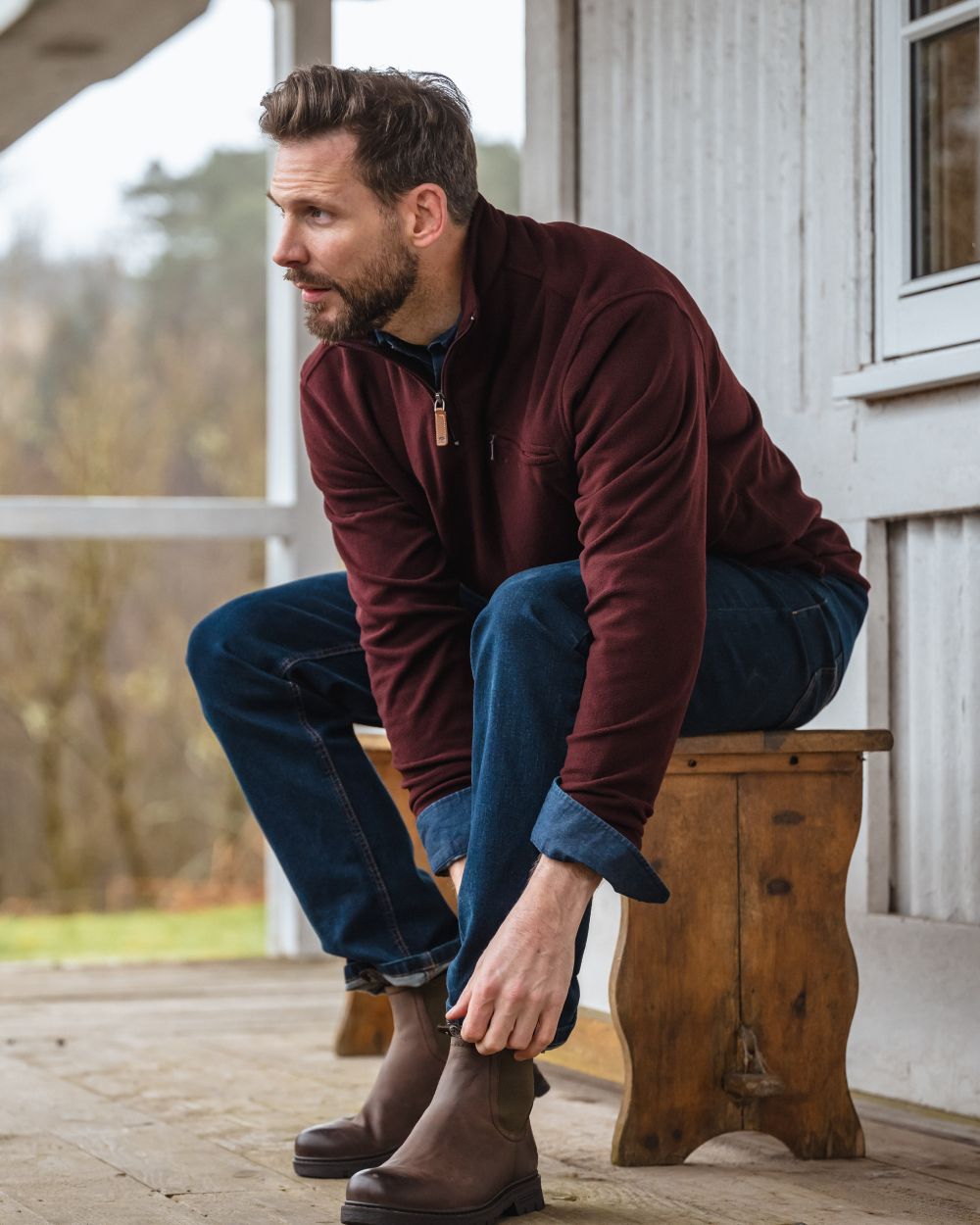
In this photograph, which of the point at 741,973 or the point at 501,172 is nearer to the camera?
the point at 741,973

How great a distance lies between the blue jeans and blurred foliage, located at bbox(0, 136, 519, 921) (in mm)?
5583

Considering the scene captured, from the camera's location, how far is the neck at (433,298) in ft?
5.82

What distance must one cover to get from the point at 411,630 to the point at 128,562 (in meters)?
5.97

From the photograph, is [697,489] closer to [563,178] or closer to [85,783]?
[563,178]

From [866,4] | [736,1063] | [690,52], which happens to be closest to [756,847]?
[736,1063]

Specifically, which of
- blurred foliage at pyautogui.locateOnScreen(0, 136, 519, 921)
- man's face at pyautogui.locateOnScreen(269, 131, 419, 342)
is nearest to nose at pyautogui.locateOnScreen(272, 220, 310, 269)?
man's face at pyautogui.locateOnScreen(269, 131, 419, 342)

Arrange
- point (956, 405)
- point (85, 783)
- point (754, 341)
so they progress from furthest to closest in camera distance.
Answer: point (85, 783)
point (754, 341)
point (956, 405)

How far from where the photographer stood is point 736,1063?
1873 millimetres

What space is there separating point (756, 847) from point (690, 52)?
4.83ft

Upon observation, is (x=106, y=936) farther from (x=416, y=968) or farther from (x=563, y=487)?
(x=563, y=487)

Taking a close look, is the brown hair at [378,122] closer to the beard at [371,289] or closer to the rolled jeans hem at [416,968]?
the beard at [371,289]

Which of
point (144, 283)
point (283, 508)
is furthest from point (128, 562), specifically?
point (283, 508)

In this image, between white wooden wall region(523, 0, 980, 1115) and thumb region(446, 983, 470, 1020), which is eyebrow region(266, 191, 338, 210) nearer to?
thumb region(446, 983, 470, 1020)

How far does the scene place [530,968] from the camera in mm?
1483
